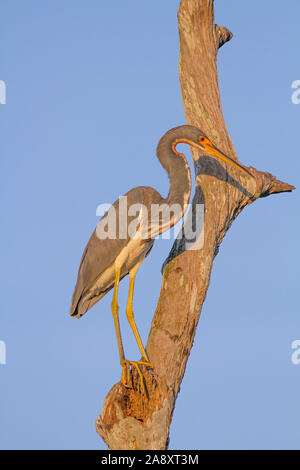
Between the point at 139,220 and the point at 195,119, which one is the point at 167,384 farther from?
the point at 195,119

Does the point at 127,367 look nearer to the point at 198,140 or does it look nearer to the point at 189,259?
the point at 189,259

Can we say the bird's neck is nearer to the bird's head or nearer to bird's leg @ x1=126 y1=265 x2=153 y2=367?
the bird's head

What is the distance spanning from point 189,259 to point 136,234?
25.2 inches

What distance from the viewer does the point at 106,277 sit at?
7.51 metres

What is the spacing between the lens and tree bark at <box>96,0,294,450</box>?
6211 mm

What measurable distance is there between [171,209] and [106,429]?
2250mm

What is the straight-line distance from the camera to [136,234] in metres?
7.20

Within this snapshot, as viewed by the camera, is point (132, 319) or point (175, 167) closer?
point (175, 167)

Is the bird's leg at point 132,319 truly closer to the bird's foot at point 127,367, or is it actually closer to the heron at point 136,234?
the heron at point 136,234

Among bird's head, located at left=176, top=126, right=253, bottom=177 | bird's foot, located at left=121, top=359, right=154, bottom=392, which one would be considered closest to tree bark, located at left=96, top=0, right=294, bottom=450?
bird's foot, located at left=121, top=359, right=154, bottom=392

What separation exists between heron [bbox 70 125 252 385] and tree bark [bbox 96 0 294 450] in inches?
11.0

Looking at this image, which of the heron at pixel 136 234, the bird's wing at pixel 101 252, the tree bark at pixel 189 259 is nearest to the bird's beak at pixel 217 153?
the heron at pixel 136 234

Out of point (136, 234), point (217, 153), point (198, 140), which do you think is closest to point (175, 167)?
point (198, 140)
